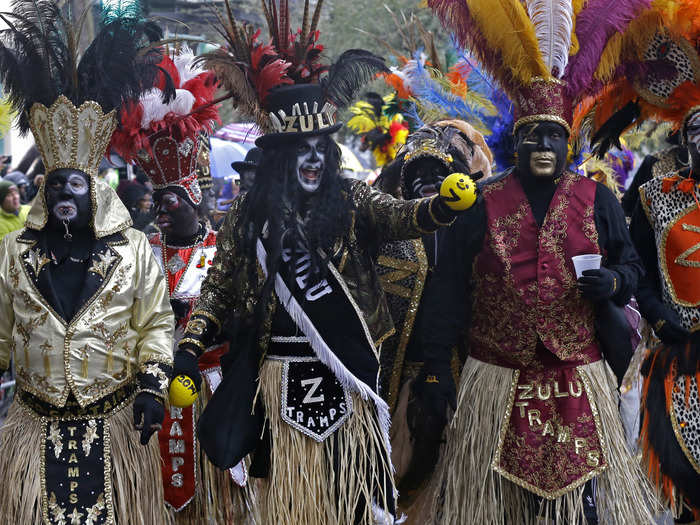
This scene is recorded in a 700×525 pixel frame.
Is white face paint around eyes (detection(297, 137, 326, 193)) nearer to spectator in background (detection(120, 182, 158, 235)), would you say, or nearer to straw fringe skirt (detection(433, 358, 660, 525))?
straw fringe skirt (detection(433, 358, 660, 525))

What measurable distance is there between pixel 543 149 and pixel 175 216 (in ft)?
7.95

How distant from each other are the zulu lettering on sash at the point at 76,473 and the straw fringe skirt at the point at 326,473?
783mm

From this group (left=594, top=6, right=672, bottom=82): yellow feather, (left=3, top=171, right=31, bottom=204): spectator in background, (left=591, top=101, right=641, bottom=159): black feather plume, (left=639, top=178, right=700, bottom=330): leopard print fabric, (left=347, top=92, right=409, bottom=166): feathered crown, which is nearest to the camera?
(left=594, top=6, right=672, bottom=82): yellow feather

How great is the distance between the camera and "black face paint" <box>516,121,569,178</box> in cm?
456

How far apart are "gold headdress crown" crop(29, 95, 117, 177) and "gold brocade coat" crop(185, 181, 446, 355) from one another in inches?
29.1

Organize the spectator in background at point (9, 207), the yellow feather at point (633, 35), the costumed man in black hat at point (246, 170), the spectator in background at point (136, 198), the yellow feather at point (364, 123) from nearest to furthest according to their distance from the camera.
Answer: the yellow feather at point (633, 35) → the costumed man in black hat at point (246, 170) → the yellow feather at point (364, 123) → the spectator in background at point (9, 207) → the spectator in background at point (136, 198)

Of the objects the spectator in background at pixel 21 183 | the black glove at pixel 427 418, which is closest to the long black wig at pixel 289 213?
the black glove at pixel 427 418

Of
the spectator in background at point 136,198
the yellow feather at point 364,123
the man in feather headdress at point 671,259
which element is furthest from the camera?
the spectator in background at point 136,198

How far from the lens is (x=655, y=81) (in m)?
5.01

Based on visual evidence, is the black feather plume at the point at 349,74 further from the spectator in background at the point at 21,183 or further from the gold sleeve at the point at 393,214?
the spectator in background at the point at 21,183

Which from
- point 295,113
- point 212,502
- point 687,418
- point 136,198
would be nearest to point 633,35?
point 295,113

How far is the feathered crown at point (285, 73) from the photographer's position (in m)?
4.21

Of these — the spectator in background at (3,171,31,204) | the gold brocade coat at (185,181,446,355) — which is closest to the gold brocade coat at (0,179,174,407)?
the gold brocade coat at (185,181,446,355)

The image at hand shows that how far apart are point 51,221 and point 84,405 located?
2.81ft
